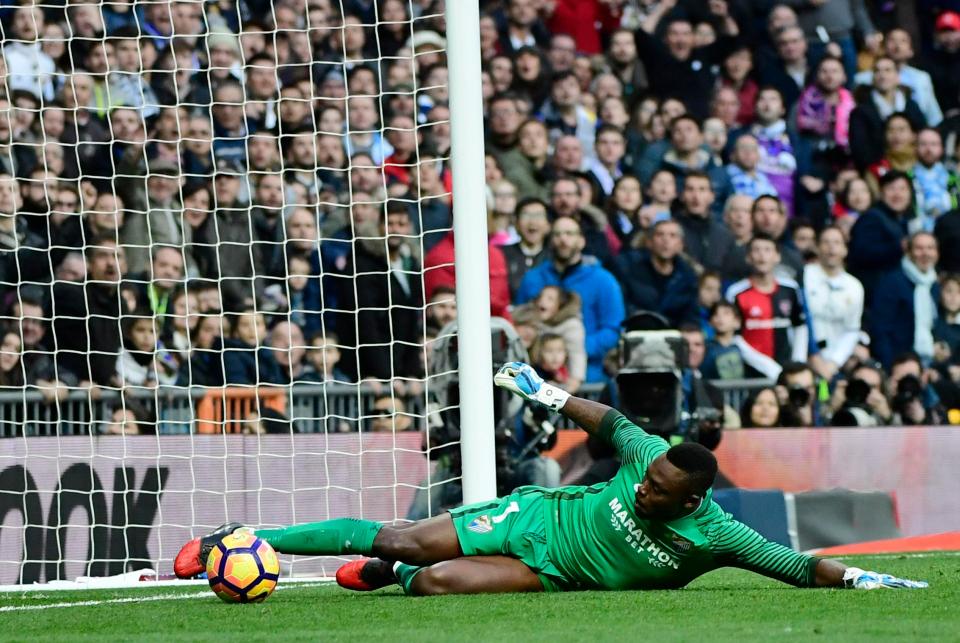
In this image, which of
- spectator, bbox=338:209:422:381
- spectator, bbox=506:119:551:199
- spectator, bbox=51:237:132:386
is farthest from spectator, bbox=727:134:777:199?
spectator, bbox=51:237:132:386

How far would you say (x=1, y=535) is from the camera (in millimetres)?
8398

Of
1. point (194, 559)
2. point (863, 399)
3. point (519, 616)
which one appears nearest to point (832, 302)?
point (863, 399)

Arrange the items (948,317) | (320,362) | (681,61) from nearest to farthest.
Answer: (320,362) < (948,317) < (681,61)

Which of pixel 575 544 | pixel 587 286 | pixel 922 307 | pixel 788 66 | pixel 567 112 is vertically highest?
Result: pixel 788 66

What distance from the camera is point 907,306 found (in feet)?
39.1

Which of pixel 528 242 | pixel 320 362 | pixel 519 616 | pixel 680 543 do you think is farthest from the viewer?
pixel 528 242

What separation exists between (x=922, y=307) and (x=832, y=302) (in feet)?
2.56

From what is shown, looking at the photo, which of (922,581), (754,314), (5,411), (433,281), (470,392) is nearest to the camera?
(922,581)

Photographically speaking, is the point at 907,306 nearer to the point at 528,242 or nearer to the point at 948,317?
the point at 948,317

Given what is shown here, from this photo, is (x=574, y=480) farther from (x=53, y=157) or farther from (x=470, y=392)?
(x=53, y=157)

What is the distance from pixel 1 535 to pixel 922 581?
16.5 ft

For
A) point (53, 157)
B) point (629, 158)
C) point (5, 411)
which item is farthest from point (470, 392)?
point (629, 158)

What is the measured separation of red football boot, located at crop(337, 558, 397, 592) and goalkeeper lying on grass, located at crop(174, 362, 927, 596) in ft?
0.03

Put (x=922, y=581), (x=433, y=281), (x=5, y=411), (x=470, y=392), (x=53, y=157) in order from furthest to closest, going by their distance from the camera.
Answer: (x=433, y=281)
(x=53, y=157)
(x=5, y=411)
(x=470, y=392)
(x=922, y=581)
